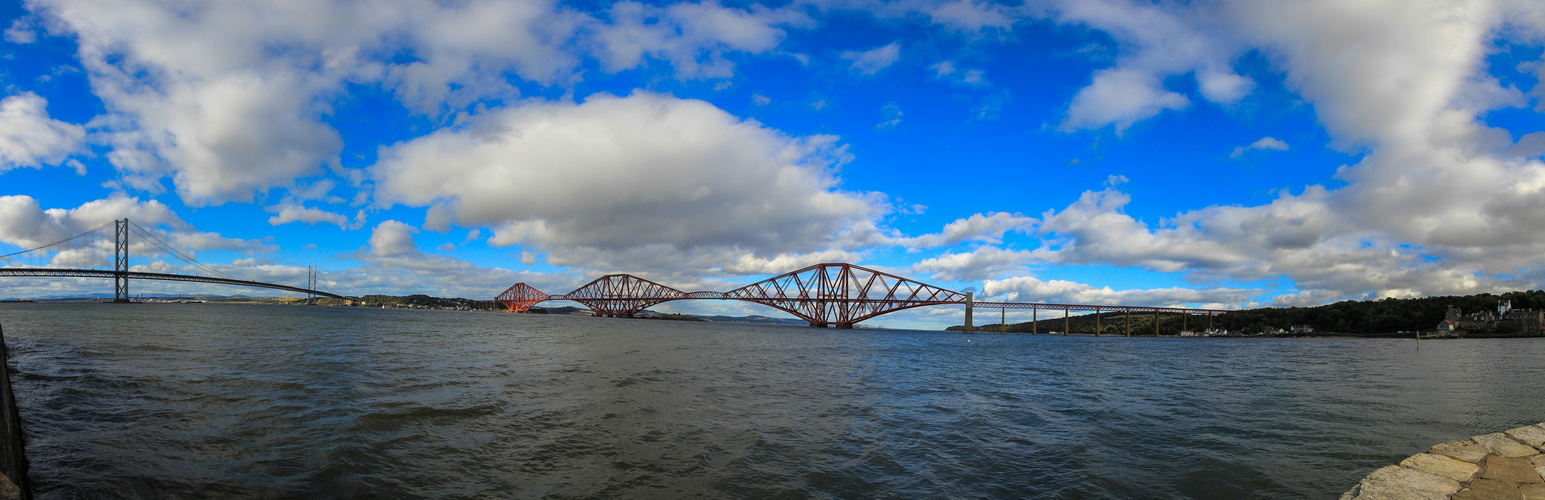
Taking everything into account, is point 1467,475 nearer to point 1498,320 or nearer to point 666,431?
point 666,431

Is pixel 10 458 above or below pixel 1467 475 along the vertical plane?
above

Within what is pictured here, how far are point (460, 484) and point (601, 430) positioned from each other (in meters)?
3.19

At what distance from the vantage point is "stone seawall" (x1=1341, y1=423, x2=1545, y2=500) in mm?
5734

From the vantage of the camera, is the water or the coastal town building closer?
the water

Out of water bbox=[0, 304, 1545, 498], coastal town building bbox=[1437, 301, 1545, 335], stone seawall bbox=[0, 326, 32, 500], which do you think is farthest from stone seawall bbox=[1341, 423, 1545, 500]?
coastal town building bbox=[1437, 301, 1545, 335]

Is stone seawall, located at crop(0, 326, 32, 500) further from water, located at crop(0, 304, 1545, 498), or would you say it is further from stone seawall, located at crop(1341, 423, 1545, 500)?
stone seawall, located at crop(1341, 423, 1545, 500)

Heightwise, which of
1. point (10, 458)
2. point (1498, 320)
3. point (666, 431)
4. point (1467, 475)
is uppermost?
point (10, 458)

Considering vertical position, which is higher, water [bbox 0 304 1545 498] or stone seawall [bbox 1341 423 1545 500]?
stone seawall [bbox 1341 423 1545 500]

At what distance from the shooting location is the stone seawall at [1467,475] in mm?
5734

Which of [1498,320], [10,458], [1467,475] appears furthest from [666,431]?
[1498,320]

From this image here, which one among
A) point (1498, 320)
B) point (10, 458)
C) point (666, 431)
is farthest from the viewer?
point (1498, 320)

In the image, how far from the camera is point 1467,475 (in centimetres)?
634

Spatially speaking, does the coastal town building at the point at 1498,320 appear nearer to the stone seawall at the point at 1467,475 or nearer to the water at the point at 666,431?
the water at the point at 666,431

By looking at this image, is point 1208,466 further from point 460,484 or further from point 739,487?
point 460,484
